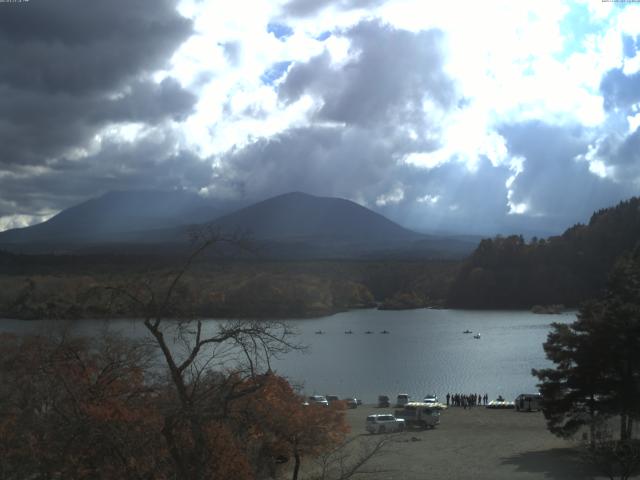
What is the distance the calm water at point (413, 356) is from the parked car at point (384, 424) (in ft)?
8.58

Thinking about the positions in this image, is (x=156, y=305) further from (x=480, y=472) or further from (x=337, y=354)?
(x=337, y=354)

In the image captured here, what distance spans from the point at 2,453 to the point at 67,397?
639 mm

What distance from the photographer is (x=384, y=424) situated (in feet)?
61.4

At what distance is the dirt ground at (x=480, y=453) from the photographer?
1312cm

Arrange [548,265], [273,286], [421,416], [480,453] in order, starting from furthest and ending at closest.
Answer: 1. [548,265]
2. [273,286]
3. [421,416]
4. [480,453]

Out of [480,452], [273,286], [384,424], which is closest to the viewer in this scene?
[480,452]

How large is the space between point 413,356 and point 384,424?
21806 millimetres

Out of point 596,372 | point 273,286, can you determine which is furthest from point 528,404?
point 273,286

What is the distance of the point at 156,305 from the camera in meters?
5.03

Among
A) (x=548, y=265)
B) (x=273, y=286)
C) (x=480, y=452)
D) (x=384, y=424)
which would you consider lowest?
(x=384, y=424)

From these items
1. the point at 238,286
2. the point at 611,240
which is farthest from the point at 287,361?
the point at 611,240

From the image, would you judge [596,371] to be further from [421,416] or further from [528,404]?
[528,404]

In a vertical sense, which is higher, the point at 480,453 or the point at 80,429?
the point at 80,429

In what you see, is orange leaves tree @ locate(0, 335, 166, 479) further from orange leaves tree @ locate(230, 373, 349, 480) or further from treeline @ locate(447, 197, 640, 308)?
treeline @ locate(447, 197, 640, 308)
